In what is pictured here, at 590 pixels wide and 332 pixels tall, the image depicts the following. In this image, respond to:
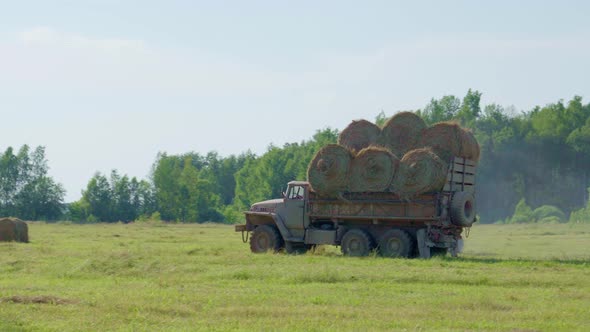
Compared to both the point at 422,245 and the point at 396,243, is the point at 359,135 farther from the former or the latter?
the point at 422,245

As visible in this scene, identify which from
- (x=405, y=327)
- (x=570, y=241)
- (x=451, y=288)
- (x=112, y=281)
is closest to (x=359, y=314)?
(x=405, y=327)

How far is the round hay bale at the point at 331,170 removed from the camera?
31.1 metres

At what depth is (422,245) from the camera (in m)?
30.0

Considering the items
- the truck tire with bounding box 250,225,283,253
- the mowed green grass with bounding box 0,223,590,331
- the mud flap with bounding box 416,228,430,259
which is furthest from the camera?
the truck tire with bounding box 250,225,283,253

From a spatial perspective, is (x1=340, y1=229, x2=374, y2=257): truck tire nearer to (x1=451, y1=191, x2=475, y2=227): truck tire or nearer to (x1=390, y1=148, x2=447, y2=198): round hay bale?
(x1=390, y1=148, x2=447, y2=198): round hay bale

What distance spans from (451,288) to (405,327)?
18.4 feet

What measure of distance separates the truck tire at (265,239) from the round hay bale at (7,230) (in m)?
11.1

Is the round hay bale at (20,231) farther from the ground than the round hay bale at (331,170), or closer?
closer

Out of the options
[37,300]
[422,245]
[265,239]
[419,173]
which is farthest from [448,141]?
[37,300]

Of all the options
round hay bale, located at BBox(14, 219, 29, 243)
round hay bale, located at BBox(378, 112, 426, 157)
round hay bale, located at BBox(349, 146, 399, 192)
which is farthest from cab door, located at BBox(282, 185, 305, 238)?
round hay bale, located at BBox(14, 219, 29, 243)

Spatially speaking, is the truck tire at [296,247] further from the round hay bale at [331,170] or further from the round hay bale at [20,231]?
the round hay bale at [20,231]

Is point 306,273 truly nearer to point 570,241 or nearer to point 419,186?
point 419,186

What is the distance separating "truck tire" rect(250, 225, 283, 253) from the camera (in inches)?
1305

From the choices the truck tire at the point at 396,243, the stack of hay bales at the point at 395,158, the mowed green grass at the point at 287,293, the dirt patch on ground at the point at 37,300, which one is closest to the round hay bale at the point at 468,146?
the stack of hay bales at the point at 395,158
